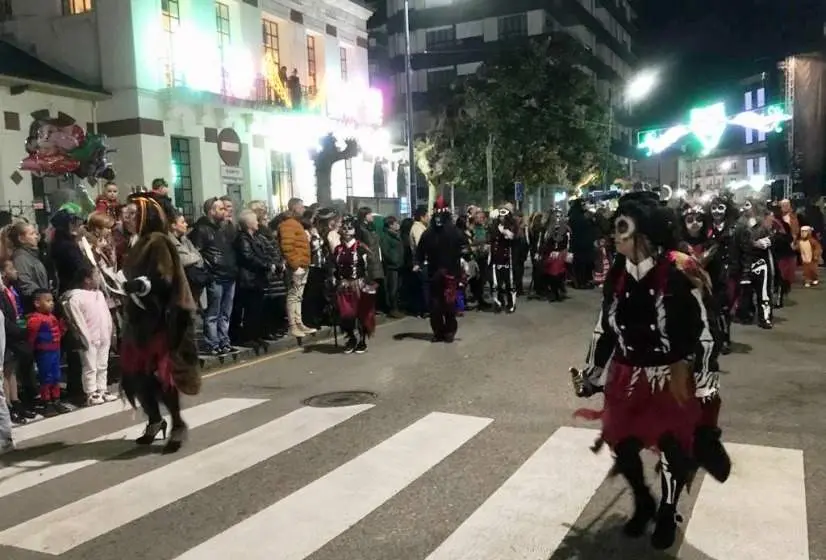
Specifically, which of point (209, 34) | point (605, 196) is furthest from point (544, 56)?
point (209, 34)

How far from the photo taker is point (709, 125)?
147ft

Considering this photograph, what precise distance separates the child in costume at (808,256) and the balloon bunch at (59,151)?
1526cm

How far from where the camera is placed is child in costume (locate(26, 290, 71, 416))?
812cm

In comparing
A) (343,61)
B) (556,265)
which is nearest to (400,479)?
(556,265)

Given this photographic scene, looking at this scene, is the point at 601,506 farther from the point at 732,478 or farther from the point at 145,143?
the point at 145,143

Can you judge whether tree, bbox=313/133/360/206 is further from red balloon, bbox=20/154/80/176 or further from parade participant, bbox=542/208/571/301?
red balloon, bbox=20/154/80/176

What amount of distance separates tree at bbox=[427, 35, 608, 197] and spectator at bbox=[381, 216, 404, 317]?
19.1 meters

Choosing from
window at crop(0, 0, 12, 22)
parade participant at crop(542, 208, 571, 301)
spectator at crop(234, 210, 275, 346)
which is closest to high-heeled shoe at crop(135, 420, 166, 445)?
spectator at crop(234, 210, 275, 346)

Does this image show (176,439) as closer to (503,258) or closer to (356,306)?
(356,306)

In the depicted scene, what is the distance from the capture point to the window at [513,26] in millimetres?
55062

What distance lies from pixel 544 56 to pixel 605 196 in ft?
27.4

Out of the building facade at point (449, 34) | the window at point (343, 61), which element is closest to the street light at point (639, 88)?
the building facade at point (449, 34)

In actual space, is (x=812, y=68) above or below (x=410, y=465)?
above

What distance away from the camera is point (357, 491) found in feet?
18.0
